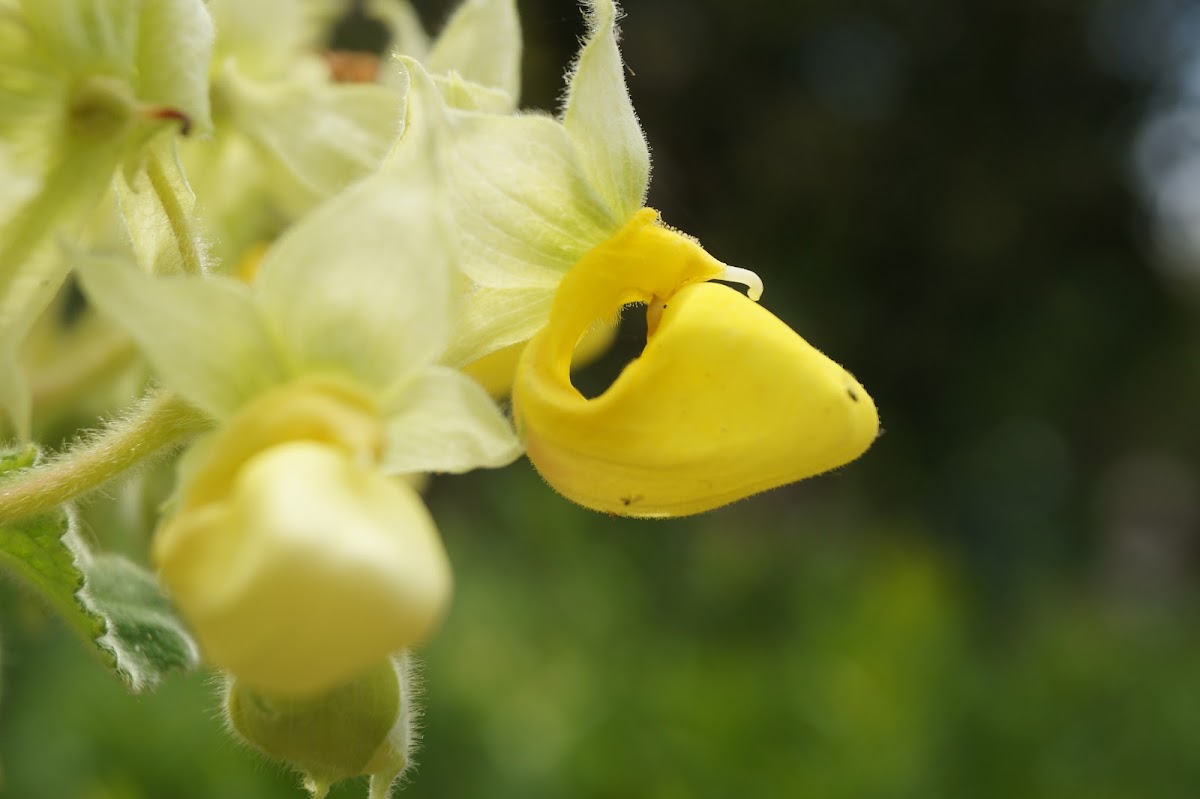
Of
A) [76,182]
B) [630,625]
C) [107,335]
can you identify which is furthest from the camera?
[630,625]

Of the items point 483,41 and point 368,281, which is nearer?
point 368,281

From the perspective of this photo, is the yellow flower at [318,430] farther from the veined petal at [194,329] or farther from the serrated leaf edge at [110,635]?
the serrated leaf edge at [110,635]

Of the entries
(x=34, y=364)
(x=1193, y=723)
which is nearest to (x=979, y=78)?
(x=1193, y=723)

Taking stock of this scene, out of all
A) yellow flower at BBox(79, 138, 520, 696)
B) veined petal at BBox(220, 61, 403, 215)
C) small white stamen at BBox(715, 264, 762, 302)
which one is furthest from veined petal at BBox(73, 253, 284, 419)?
veined petal at BBox(220, 61, 403, 215)

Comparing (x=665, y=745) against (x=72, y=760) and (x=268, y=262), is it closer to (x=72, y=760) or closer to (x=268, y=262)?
(x=72, y=760)

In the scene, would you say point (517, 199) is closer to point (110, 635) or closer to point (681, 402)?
point (681, 402)

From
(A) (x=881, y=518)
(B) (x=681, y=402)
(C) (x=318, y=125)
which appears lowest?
(A) (x=881, y=518)

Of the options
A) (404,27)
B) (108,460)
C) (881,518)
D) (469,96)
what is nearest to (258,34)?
(404,27)
